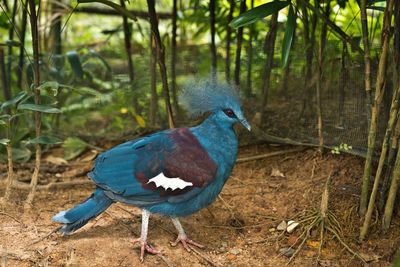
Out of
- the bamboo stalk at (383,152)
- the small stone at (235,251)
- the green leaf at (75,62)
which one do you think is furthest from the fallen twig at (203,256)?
the green leaf at (75,62)

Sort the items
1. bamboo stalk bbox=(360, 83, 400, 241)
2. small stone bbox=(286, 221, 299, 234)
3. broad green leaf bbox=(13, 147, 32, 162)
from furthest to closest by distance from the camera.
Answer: broad green leaf bbox=(13, 147, 32, 162)
small stone bbox=(286, 221, 299, 234)
bamboo stalk bbox=(360, 83, 400, 241)

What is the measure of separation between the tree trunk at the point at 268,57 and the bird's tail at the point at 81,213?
1669 millimetres

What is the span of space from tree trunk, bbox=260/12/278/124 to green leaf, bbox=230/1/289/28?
892 mm

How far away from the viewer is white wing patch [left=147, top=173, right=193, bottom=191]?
326 cm

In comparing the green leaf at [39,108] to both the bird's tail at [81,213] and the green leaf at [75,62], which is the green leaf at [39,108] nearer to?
the bird's tail at [81,213]

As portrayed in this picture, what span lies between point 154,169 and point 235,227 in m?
0.81

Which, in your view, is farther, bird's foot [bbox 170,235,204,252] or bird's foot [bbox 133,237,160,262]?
bird's foot [bbox 170,235,204,252]

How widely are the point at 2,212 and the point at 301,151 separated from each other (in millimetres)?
2260

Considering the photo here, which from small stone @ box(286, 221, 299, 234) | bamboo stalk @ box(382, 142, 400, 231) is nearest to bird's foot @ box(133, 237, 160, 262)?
small stone @ box(286, 221, 299, 234)

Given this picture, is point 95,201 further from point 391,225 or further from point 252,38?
point 252,38

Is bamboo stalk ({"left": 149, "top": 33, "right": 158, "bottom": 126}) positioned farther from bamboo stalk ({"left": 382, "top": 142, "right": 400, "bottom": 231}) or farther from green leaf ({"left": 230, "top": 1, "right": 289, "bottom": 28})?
bamboo stalk ({"left": 382, "top": 142, "right": 400, "bottom": 231})

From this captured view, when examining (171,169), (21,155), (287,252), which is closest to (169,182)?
(171,169)

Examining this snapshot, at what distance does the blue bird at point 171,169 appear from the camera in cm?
327

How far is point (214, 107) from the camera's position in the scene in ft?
11.1
